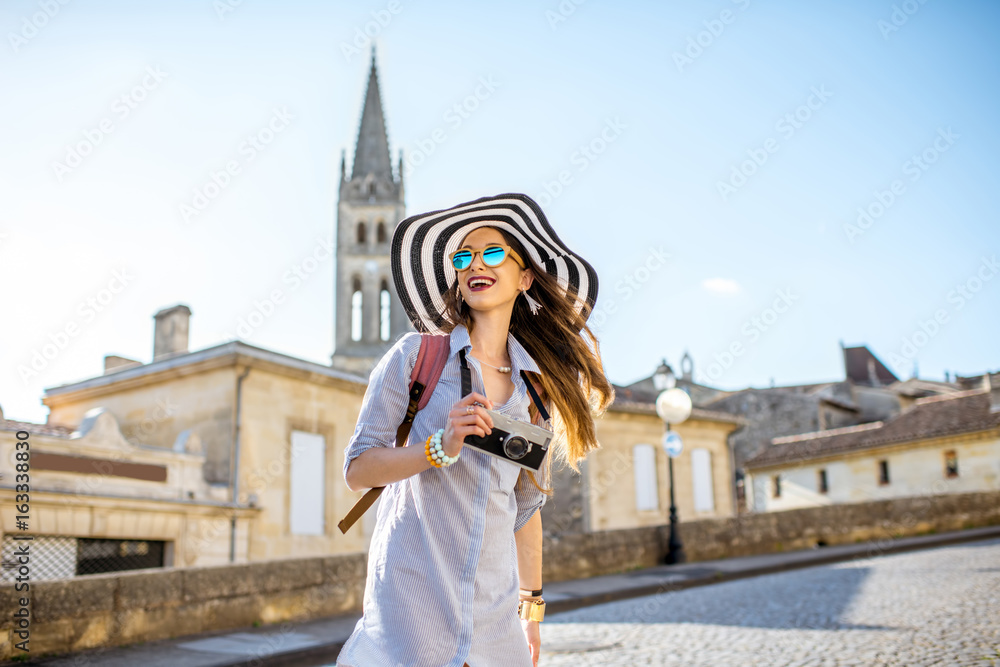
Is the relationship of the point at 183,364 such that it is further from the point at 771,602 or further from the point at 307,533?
the point at 771,602

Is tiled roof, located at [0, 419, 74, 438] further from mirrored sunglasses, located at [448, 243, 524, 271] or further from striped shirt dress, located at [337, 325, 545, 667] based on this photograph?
striped shirt dress, located at [337, 325, 545, 667]

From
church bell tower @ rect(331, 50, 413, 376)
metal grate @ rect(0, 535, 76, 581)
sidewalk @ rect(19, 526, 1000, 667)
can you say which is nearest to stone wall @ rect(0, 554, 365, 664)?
sidewalk @ rect(19, 526, 1000, 667)

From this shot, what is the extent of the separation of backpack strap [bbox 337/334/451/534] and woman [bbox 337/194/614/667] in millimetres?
20

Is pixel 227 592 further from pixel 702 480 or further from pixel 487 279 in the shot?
pixel 702 480

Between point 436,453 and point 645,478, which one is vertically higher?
point 645,478

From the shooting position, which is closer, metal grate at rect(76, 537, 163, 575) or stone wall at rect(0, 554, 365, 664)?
stone wall at rect(0, 554, 365, 664)

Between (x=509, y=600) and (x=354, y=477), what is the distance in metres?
0.48

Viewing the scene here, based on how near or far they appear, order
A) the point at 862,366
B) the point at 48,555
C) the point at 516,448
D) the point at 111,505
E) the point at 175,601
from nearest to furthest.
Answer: the point at 516,448, the point at 175,601, the point at 48,555, the point at 111,505, the point at 862,366

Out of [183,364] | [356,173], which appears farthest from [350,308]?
[183,364]

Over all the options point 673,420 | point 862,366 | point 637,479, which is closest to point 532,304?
point 673,420

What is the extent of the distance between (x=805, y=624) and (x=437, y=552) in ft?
21.0

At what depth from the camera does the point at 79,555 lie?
44.5ft

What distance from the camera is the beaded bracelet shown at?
195cm

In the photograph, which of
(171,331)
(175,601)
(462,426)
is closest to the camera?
(462,426)
